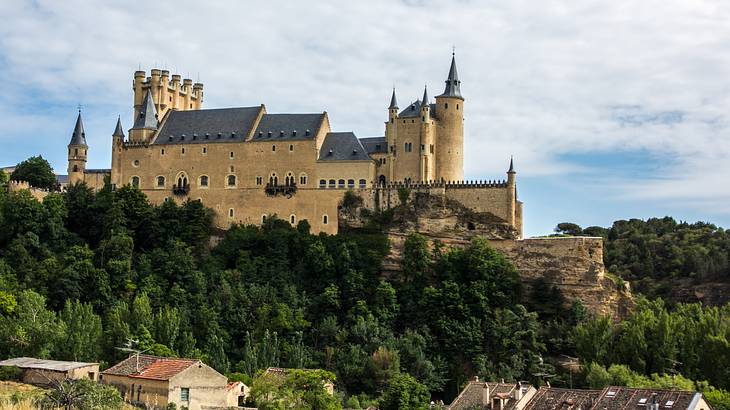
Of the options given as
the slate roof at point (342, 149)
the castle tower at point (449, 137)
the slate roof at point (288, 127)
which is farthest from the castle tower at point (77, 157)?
the castle tower at point (449, 137)

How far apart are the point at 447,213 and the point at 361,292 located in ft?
29.6

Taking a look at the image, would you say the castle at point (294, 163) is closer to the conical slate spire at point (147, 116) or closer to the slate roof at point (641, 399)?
the conical slate spire at point (147, 116)

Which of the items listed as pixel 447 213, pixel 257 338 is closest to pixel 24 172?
pixel 257 338

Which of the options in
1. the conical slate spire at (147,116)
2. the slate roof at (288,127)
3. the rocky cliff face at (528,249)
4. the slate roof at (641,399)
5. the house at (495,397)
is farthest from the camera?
the conical slate spire at (147,116)

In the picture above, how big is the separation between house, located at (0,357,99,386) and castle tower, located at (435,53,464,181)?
36671 millimetres

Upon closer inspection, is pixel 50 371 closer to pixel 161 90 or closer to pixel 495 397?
pixel 495 397

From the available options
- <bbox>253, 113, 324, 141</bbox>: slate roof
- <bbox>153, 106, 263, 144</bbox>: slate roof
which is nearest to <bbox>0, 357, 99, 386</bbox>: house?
<bbox>253, 113, 324, 141</bbox>: slate roof

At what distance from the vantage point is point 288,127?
90.6 m

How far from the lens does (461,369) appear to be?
7794cm

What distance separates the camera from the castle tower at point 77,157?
9450 centimetres

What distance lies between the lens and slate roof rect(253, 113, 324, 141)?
89.8 meters

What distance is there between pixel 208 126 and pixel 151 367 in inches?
1495

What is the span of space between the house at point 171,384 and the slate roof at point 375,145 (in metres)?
33.7

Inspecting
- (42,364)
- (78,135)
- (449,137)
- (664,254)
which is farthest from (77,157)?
(664,254)
